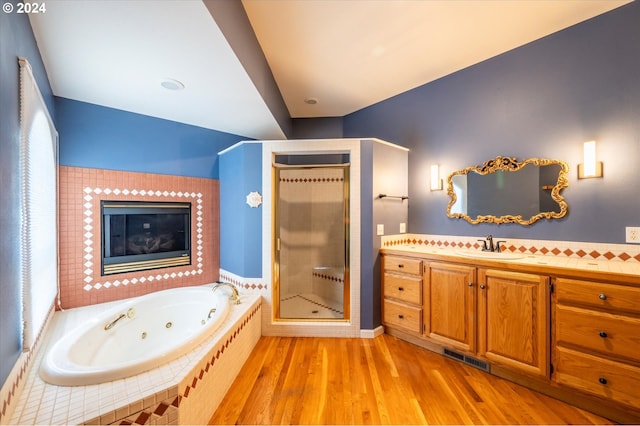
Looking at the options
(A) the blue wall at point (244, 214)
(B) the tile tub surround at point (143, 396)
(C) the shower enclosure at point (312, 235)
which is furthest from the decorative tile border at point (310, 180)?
(B) the tile tub surround at point (143, 396)

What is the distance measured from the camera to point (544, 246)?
2.04 metres

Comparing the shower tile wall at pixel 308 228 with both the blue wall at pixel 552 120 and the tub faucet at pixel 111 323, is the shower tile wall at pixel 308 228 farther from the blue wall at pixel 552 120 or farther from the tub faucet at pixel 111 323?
the tub faucet at pixel 111 323

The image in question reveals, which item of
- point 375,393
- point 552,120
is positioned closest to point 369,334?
point 375,393

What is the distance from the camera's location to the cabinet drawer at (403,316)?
7.40 feet

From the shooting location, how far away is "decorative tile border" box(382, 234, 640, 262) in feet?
5.69

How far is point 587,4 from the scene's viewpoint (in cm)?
174

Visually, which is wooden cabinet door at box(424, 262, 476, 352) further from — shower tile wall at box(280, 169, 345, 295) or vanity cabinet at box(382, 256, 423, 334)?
shower tile wall at box(280, 169, 345, 295)

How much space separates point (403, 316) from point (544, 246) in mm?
1324

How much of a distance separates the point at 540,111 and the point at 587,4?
705mm

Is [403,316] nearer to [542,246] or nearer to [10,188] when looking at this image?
[542,246]

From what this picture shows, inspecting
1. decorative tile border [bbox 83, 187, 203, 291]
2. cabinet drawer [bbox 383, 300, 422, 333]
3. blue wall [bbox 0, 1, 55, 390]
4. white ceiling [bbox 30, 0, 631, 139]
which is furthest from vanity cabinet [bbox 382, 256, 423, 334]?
blue wall [bbox 0, 1, 55, 390]

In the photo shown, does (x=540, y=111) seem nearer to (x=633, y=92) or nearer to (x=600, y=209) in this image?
(x=633, y=92)

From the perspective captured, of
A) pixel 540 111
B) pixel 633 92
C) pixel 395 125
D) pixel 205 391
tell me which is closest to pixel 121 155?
pixel 205 391

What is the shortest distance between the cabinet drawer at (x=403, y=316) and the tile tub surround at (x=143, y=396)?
1.55 m
